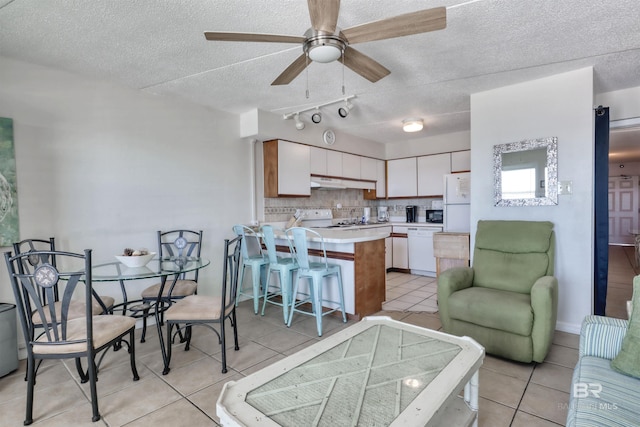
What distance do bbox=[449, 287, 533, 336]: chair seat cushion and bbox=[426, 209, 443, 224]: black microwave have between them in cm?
307

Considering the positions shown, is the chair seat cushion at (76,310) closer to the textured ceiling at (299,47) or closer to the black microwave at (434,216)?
the textured ceiling at (299,47)

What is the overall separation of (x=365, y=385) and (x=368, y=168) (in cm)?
500

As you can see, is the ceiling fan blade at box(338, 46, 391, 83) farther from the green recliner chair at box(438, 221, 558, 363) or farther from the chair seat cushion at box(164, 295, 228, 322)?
the chair seat cushion at box(164, 295, 228, 322)

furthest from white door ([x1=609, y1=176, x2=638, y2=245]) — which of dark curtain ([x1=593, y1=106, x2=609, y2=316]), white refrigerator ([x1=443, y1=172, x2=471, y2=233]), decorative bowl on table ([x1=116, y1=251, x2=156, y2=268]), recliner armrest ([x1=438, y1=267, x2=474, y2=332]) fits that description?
decorative bowl on table ([x1=116, y1=251, x2=156, y2=268])

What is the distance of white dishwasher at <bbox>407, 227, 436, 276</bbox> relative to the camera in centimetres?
541

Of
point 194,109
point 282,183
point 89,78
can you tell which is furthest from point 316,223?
point 89,78

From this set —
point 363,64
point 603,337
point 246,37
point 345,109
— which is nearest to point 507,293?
point 603,337

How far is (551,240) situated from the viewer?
2.86 m

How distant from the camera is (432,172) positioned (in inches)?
229

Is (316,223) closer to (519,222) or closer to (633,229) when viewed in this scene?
(519,222)

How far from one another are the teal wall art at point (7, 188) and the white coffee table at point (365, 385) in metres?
2.50

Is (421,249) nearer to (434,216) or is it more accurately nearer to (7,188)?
(434,216)

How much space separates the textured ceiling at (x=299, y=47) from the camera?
2.05 m

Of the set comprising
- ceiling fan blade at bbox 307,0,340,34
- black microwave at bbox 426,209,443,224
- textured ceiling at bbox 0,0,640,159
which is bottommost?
black microwave at bbox 426,209,443,224
